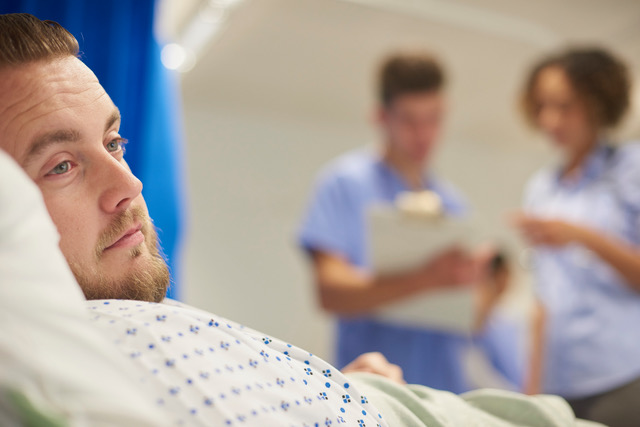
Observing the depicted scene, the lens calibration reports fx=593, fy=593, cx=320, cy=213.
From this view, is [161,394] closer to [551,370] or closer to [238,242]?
[551,370]

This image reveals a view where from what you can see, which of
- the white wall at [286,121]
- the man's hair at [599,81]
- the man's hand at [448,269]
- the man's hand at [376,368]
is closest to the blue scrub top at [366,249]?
the man's hand at [448,269]

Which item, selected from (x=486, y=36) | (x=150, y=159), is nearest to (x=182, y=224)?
(x=150, y=159)

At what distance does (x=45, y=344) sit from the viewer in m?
0.30

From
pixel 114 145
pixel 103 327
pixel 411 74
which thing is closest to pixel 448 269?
pixel 411 74

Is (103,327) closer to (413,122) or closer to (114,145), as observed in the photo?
(114,145)

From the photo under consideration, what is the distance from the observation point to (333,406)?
1.43ft

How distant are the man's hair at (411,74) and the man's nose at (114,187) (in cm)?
106

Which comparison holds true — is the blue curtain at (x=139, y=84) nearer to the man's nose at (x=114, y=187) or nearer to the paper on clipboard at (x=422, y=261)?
the man's nose at (x=114, y=187)

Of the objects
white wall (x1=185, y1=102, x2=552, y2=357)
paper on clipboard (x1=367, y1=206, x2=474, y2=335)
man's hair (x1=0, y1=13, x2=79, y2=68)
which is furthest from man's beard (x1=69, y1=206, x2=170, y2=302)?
white wall (x1=185, y1=102, x2=552, y2=357)

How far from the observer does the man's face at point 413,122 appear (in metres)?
1.47

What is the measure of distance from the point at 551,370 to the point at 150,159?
919mm

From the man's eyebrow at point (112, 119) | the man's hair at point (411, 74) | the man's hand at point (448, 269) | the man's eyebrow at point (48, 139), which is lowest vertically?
Answer: the man's hand at point (448, 269)

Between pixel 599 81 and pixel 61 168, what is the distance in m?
1.17

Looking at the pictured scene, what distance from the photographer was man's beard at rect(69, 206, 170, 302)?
50 cm
